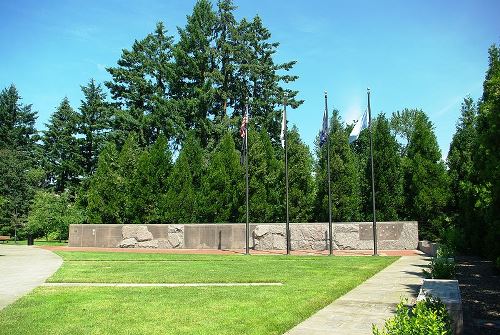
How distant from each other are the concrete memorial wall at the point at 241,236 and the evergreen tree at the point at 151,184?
3661 millimetres

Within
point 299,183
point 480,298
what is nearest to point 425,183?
point 299,183

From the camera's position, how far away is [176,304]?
8.07 m

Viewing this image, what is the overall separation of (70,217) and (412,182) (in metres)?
26.0

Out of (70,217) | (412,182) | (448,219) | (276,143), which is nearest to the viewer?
(448,219)

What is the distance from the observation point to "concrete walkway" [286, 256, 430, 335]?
6.24 meters

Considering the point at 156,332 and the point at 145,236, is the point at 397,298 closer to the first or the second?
the point at 156,332

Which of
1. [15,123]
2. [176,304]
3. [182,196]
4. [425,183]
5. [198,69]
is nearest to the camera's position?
[176,304]

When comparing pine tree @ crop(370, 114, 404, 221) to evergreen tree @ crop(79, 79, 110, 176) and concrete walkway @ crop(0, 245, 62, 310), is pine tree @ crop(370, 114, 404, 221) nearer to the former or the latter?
concrete walkway @ crop(0, 245, 62, 310)

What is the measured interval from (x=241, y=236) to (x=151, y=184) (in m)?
9.14

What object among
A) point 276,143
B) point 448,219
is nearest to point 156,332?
point 448,219

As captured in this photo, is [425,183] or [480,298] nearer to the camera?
[480,298]

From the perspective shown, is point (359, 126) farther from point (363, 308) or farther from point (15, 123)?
point (15, 123)

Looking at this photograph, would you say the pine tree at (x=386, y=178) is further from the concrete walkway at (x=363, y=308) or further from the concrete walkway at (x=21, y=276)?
the concrete walkway at (x=21, y=276)

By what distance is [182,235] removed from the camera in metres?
25.9
